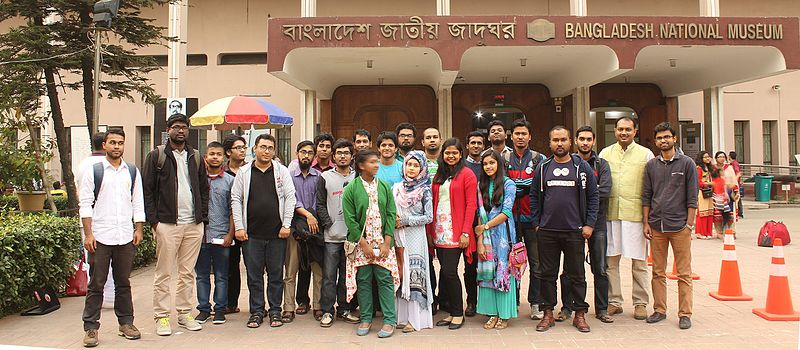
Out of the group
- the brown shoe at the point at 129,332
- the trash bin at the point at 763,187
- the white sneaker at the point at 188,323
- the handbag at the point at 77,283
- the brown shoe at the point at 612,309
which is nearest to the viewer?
the brown shoe at the point at 129,332

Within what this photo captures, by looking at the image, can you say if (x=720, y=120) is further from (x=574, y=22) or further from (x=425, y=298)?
(x=425, y=298)

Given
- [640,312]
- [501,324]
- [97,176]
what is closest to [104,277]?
[97,176]

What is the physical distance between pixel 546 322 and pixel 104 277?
391cm

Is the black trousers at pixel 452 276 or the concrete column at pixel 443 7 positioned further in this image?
the concrete column at pixel 443 7

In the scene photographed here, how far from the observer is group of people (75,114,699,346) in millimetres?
5082

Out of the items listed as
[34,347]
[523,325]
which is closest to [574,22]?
[523,325]

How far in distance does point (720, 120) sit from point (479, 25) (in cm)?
820

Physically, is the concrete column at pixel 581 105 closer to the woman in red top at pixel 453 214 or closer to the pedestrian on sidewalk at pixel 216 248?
the woman in red top at pixel 453 214

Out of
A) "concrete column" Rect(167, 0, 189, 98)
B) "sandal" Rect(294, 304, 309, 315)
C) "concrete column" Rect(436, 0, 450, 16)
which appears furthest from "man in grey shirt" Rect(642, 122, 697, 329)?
"concrete column" Rect(167, 0, 189, 98)

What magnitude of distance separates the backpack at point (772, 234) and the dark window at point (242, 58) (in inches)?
617

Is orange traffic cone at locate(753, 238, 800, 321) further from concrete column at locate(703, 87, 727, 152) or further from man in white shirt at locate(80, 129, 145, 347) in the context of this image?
concrete column at locate(703, 87, 727, 152)

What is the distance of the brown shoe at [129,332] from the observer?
5.05m

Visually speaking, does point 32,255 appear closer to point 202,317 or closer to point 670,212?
point 202,317

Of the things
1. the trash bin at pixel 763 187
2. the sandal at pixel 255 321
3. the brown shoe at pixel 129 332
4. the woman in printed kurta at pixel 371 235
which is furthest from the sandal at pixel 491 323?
the trash bin at pixel 763 187
